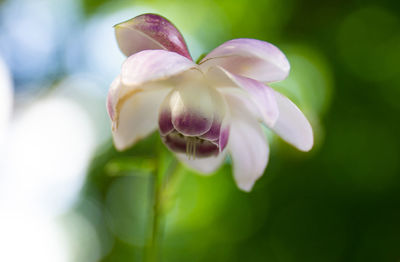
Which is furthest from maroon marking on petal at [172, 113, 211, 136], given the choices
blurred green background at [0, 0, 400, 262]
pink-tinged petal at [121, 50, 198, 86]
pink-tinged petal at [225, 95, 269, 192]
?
blurred green background at [0, 0, 400, 262]

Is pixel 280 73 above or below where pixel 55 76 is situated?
above

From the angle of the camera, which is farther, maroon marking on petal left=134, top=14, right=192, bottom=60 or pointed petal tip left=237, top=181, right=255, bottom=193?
pointed petal tip left=237, top=181, right=255, bottom=193

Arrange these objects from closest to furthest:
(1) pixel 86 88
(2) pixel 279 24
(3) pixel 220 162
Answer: (3) pixel 220 162 → (2) pixel 279 24 → (1) pixel 86 88

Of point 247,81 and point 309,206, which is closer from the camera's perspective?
point 247,81

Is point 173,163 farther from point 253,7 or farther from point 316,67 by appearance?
point 253,7

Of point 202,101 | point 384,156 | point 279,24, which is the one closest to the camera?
point 202,101

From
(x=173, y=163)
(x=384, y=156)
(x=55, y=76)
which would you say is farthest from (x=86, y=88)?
(x=173, y=163)

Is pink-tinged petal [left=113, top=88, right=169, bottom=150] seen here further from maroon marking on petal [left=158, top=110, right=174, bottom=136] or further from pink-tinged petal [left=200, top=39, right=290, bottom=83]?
pink-tinged petal [left=200, top=39, right=290, bottom=83]

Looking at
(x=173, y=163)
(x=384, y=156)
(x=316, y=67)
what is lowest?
(x=384, y=156)

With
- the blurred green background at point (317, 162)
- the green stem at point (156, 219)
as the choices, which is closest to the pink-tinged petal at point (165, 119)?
the green stem at point (156, 219)
